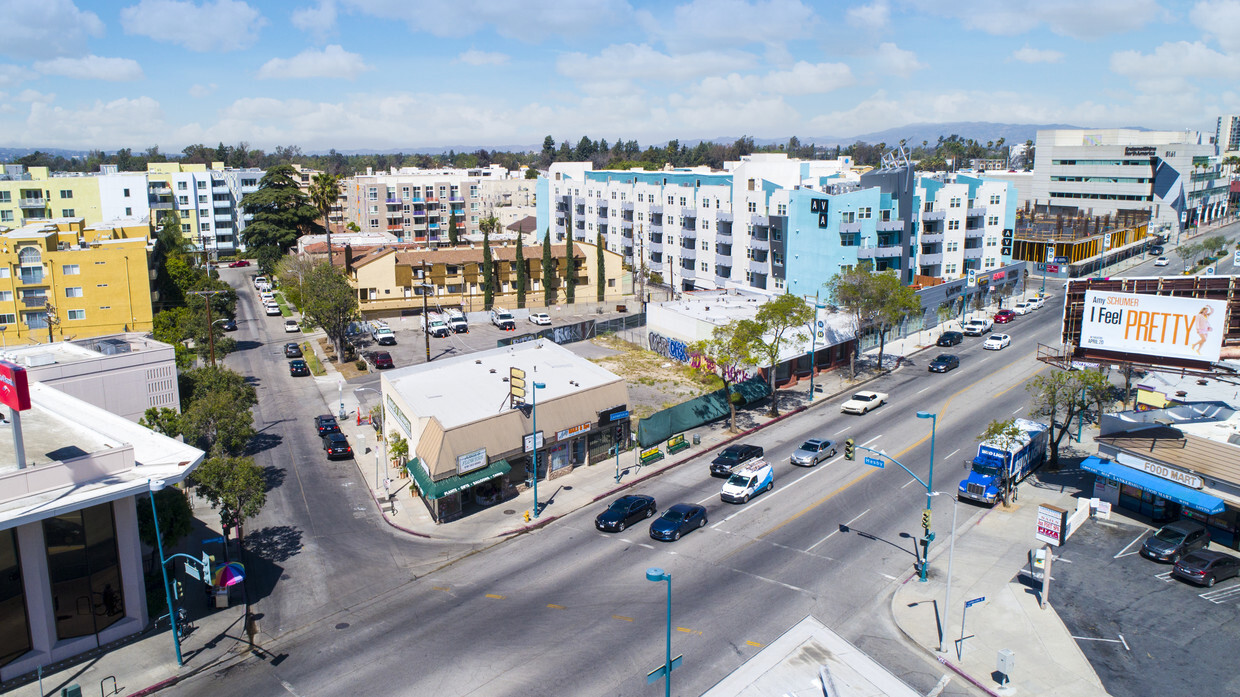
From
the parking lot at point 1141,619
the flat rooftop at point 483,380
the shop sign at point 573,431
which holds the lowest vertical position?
the parking lot at point 1141,619

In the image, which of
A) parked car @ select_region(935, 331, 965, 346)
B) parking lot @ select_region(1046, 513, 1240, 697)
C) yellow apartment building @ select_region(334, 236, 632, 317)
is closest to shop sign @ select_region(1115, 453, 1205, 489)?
parking lot @ select_region(1046, 513, 1240, 697)

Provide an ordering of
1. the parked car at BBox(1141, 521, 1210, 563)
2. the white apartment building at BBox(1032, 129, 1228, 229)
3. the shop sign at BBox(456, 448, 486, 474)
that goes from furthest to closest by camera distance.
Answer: the white apartment building at BBox(1032, 129, 1228, 229) → the shop sign at BBox(456, 448, 486, 474) → the parked car at BBox(1141, 521, 1210, 563)

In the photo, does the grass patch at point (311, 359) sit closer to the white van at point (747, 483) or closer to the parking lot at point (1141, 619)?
the white van at point (747, 483)

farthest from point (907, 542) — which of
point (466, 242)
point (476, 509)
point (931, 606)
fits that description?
point (466, 242)

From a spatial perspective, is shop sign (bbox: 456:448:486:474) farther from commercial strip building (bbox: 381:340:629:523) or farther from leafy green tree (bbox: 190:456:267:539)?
leafy green tree (bbox: 190:456:267:539)

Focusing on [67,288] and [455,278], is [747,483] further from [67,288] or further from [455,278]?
[455,278]

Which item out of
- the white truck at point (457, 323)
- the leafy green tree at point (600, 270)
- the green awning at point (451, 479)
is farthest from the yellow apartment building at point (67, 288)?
the leafy green tree at point (600, 270)

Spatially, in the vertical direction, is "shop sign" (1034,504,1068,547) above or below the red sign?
below
